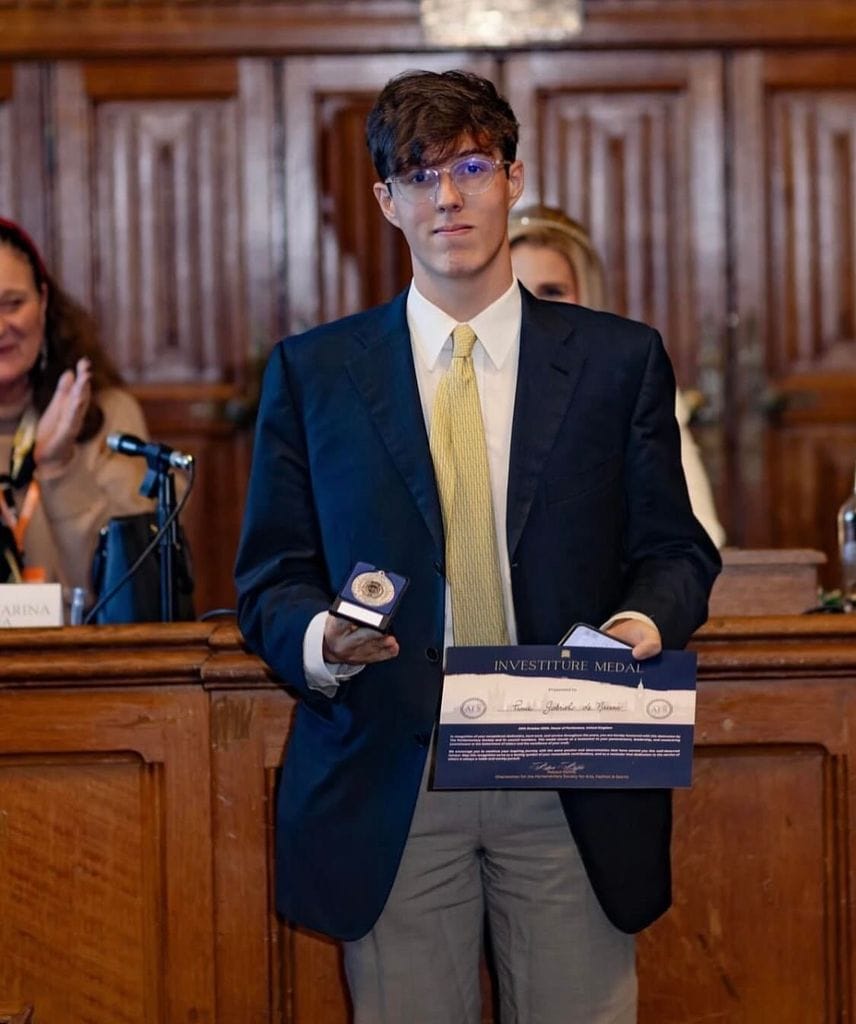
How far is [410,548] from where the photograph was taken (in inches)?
65.1

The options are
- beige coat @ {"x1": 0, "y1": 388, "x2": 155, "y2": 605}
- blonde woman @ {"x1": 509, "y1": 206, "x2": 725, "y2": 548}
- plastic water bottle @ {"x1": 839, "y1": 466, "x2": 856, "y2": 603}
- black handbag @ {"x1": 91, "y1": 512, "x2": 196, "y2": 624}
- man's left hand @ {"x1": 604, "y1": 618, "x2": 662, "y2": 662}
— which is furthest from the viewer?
blonde woman @ {"x1": 509, "y1": 206, "x2": 725, "y2": 548}

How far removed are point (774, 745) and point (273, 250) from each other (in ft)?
8.07

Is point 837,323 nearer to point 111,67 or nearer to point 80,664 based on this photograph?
point 111,67

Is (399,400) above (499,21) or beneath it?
beneath

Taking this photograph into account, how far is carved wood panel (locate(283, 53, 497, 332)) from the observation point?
4000mm

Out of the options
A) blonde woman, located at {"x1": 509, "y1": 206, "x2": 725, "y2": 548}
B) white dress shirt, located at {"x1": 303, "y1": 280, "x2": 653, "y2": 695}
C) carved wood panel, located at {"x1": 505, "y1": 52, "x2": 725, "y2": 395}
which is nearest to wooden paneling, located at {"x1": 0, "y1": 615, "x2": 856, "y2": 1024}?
white dress shirt, located at {"x1": 303, "y1": 280, "x2": 653, "y2": 695}

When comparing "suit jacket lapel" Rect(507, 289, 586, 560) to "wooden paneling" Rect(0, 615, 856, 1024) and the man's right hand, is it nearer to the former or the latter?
the man's right hand

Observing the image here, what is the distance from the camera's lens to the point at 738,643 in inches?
76.6

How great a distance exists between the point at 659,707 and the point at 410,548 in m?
0.32

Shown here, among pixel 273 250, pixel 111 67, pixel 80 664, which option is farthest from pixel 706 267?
pixel 80 664

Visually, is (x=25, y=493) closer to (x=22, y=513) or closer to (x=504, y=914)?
(x=22, y=513)

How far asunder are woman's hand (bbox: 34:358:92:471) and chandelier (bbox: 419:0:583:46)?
180 centimetres

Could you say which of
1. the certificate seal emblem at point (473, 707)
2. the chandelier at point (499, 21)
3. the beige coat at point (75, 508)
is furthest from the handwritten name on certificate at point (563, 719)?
the chandelier at point (499, 21)
